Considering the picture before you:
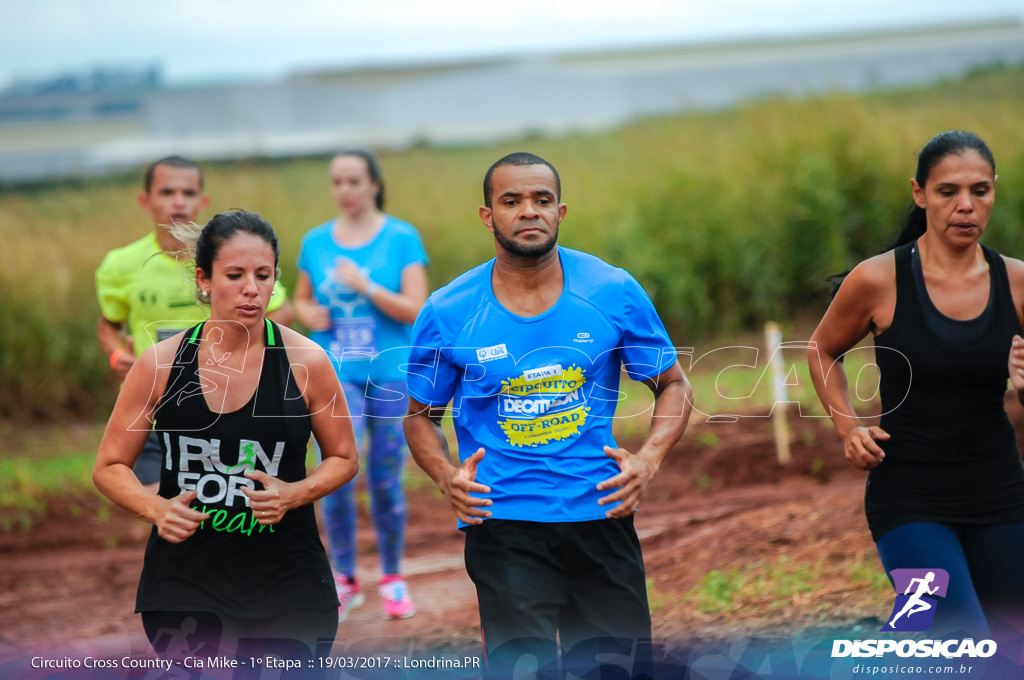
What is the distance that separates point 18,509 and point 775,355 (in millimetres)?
6507

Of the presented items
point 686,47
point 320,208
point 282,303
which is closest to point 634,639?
point 282,303

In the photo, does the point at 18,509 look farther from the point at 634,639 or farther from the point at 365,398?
the point at 634,639

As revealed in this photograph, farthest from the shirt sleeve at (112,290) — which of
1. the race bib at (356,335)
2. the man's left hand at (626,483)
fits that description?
the man's left hand at (626,483)

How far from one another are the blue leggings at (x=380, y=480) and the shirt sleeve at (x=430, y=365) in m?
2.25

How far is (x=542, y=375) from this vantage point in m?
3.62

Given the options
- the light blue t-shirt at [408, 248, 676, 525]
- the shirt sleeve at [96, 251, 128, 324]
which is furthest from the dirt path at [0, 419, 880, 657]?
the light blue t-shirt at [408, 248, 676, 525]

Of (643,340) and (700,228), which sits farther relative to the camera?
(700,228)

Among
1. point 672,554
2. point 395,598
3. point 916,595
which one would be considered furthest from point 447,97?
point 916,595

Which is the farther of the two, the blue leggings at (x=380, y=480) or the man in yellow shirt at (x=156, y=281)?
the blue leggings at (x=380, y=480)

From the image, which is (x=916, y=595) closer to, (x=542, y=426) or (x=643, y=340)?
(x=643, y=340)

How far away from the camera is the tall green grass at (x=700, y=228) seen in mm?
11594

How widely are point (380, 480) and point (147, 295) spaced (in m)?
1.70

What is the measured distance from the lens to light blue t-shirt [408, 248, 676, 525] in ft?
11.8

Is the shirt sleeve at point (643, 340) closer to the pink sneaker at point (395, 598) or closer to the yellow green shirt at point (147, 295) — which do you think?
the yellow green shirt at point (147, 295)
